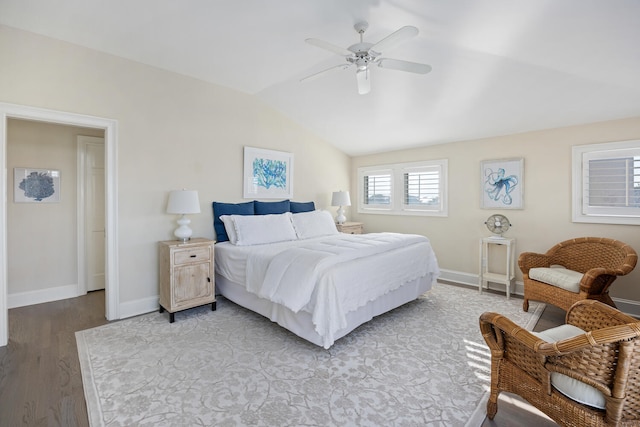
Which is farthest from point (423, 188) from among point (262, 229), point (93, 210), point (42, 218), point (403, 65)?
point (42, 218)

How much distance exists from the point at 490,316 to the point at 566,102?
311 centimetres

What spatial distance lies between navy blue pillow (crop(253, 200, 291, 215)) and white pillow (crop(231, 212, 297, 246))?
0.97 feet

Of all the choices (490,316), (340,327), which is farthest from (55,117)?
(490,316)

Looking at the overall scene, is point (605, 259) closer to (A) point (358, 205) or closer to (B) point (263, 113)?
(A) point (358, 205)

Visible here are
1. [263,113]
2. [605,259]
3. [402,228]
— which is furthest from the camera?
[402,228]

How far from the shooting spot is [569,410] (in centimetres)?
148

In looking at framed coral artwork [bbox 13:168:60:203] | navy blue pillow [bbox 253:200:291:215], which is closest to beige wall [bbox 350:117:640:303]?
navy blue pillow [bbox 253:200:291:215]

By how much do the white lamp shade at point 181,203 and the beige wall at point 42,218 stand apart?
1.83 metres

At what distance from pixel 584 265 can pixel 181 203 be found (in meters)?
4.79

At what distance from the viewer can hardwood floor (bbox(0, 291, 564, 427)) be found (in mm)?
1918

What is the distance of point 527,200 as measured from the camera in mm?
4309

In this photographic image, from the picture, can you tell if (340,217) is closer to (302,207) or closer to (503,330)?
(302,207)

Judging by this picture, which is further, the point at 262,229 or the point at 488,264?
the point at 488,264

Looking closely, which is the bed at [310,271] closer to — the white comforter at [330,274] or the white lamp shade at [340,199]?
the white comforter at [330,274]
